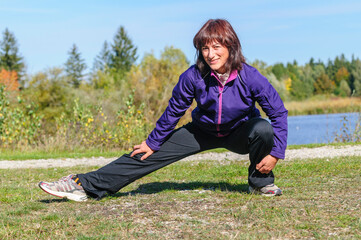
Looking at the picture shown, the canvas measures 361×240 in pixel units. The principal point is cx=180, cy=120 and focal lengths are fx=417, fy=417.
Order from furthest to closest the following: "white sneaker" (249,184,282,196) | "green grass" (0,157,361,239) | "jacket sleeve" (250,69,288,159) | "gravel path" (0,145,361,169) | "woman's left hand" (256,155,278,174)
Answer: "gravel path" (0,145,361,169) → "white sneaker" (249,184,282,196) → "woman's left hand" (256,155,278,174) → "jacket sleeve" (250,69,288,159) → "green grass" (0,157,361,239)

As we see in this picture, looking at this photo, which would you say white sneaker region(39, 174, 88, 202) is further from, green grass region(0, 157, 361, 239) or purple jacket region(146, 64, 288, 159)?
purple jacket region(146, 64, 288, 159)

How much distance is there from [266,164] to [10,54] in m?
72.8

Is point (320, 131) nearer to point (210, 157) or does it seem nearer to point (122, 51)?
point (210, 157)

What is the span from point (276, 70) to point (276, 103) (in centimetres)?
8863

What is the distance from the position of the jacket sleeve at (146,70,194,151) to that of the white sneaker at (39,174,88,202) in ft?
2.96

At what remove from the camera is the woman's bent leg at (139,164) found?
4.39 meters

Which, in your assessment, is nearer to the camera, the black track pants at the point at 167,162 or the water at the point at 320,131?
the black track pants at the point at 167,162

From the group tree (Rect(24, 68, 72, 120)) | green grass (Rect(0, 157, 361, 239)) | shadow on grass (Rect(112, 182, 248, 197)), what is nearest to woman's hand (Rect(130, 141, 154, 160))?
→ green grass (Rect(0, 157, 361, 239))

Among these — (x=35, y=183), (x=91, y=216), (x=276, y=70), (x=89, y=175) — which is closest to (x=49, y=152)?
(x=35, y=183)

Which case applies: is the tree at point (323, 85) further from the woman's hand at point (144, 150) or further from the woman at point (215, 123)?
the woman's hand at point (144, 150)

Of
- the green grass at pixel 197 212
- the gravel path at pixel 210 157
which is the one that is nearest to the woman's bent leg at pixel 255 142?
the green grass at pixel 197 212

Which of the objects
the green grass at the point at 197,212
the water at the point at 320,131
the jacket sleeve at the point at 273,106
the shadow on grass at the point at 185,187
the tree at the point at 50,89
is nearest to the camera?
the green grass at the point at 197,212

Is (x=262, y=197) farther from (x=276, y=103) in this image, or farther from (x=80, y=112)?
(x=80, y=112)

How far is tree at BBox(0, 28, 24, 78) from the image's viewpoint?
6681 centimetres
